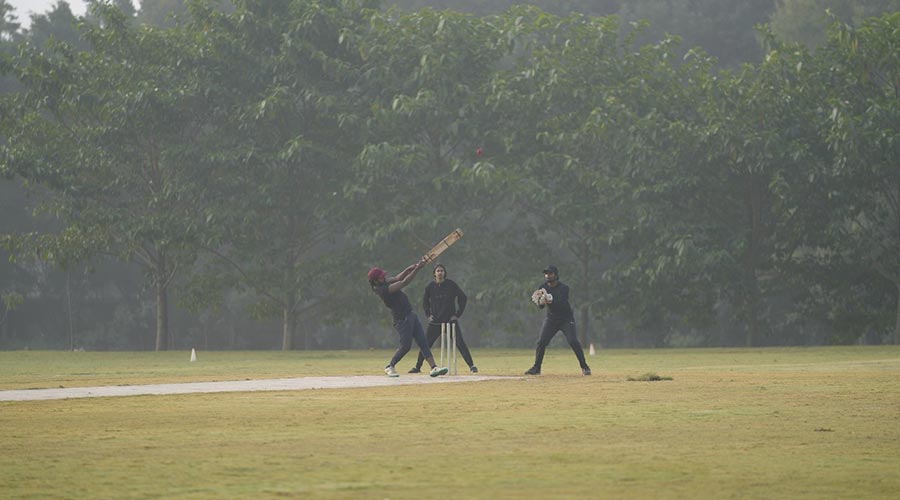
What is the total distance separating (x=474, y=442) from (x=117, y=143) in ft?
131

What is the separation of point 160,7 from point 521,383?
54232 millimetres

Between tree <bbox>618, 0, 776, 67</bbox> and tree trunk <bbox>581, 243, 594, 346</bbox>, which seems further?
A: tree <bbox>618, 0, 776, 67</bbox>

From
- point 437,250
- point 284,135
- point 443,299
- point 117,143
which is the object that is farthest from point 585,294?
point 437,250

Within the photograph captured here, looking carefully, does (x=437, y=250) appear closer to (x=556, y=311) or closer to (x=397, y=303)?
(x=397, y=303)

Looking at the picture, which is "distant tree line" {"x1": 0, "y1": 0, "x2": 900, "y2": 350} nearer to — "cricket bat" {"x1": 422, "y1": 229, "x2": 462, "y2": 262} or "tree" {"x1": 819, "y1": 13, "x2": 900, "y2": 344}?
"tree" {"x1": 819, "y1": 13, "x2": 900, "y2": 344}

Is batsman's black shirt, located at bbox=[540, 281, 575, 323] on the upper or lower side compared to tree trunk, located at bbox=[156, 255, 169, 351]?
lower

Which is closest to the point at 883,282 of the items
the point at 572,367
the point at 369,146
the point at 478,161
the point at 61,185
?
the point at 478,161

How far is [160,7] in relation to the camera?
7275 centimetres

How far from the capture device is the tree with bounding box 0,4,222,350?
49.4 metres

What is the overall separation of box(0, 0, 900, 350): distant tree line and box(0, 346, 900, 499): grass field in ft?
86.8

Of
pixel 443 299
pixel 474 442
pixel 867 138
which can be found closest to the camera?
Result: pixel 474 442

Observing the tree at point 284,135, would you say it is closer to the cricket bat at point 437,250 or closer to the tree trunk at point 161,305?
the tree trunk at point 161,305

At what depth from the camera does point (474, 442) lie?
1312 cm

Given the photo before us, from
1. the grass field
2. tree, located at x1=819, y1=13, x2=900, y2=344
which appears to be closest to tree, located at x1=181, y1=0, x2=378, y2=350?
tree, located at x1=819, y1=13, x2=900, y2=344
